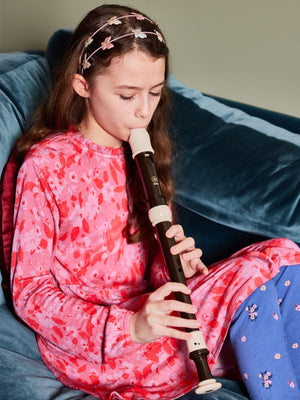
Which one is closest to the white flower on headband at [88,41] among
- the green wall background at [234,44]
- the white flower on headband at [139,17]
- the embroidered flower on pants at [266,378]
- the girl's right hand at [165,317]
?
the white flower on headband at [139,17]

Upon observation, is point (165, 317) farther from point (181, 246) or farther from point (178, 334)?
point (181, 246)

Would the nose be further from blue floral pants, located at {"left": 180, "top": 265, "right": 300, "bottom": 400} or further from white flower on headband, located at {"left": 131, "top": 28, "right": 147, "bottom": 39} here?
blue floral pants, located at {"left": 180, "top": 265, "right": 300, "bottom": 400}

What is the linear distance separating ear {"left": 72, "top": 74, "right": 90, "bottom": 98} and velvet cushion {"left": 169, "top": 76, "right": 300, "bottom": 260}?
393 millimetres

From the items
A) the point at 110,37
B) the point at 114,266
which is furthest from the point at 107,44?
the point at 114,266

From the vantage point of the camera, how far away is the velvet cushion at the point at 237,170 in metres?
1.35

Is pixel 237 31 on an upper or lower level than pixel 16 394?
upper

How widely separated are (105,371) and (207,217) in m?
0.52

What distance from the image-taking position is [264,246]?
1187 mm

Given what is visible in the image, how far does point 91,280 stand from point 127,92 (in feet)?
1.38

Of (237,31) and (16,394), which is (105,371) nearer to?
(16,394)

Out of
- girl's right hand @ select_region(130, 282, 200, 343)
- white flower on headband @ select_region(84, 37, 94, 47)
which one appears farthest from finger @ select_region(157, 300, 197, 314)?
white flower on headband @ select_region(84, 37, 94, 47)

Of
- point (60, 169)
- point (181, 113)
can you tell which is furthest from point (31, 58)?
point (60, 169)

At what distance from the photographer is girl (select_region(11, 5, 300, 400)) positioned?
105cm

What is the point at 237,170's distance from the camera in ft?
4.69
